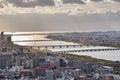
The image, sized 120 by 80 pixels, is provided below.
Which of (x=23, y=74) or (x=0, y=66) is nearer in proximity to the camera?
(x=23, y=74)

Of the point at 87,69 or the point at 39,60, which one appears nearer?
the point at 87,69

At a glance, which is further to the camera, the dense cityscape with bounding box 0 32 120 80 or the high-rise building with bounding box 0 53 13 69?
the high-rise building with bounding box 0 53 13 69

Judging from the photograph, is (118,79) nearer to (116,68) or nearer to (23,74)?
(23,74)

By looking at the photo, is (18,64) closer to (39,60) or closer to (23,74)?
(39,60)

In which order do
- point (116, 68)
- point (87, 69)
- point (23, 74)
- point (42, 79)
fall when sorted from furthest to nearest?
1. point (116, 68)
2. point (87, 69)
3. point (23, 74)
4. point (42, 79)

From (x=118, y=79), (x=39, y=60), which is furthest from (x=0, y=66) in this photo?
(x=118, y=79)

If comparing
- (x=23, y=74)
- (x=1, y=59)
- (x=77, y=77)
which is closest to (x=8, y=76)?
(x=23, y=74)

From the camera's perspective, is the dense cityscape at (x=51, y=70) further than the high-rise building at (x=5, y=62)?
No

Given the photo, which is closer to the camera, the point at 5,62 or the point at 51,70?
the point at 51,70

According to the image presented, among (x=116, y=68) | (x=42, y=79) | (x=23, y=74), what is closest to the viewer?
(x=42, y=79)
